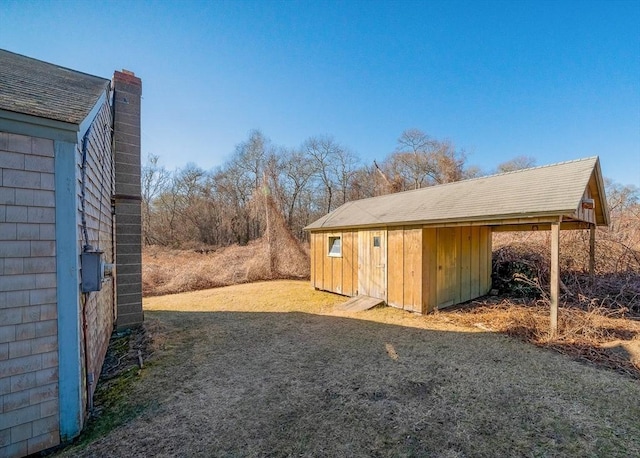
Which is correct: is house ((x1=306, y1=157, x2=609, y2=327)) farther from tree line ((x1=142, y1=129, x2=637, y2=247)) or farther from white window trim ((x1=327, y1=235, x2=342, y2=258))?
tree line ((x1=142, y1=129, x2=637, y2=247))

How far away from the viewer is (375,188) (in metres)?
21.9

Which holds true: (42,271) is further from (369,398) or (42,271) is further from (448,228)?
(448,228)

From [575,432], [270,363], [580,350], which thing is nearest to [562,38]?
[580,350]

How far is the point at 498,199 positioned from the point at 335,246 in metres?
5.00

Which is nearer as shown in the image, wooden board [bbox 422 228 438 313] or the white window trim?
wooden board [bbox 422 228 438 313]

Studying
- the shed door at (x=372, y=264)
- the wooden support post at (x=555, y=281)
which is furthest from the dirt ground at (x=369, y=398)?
the shed door at (x=372, y=264)

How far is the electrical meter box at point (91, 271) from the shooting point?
8.41ft

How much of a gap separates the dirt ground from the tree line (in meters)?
16.3

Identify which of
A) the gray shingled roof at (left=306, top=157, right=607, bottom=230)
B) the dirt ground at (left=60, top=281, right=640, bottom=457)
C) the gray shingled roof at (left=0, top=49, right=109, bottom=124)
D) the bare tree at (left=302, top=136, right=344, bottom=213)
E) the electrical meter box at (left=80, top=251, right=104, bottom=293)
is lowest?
the dirt ground at (left=60, top=281, right=640, bottom=457)

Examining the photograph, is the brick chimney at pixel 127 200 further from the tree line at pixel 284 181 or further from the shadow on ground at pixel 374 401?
the tree line at pixel 284 181

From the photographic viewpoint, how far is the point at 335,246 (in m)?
9.34

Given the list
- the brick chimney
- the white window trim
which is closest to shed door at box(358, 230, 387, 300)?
the white window trim

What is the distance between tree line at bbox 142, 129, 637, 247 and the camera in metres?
20.8

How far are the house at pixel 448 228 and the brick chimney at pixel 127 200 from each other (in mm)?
5548
